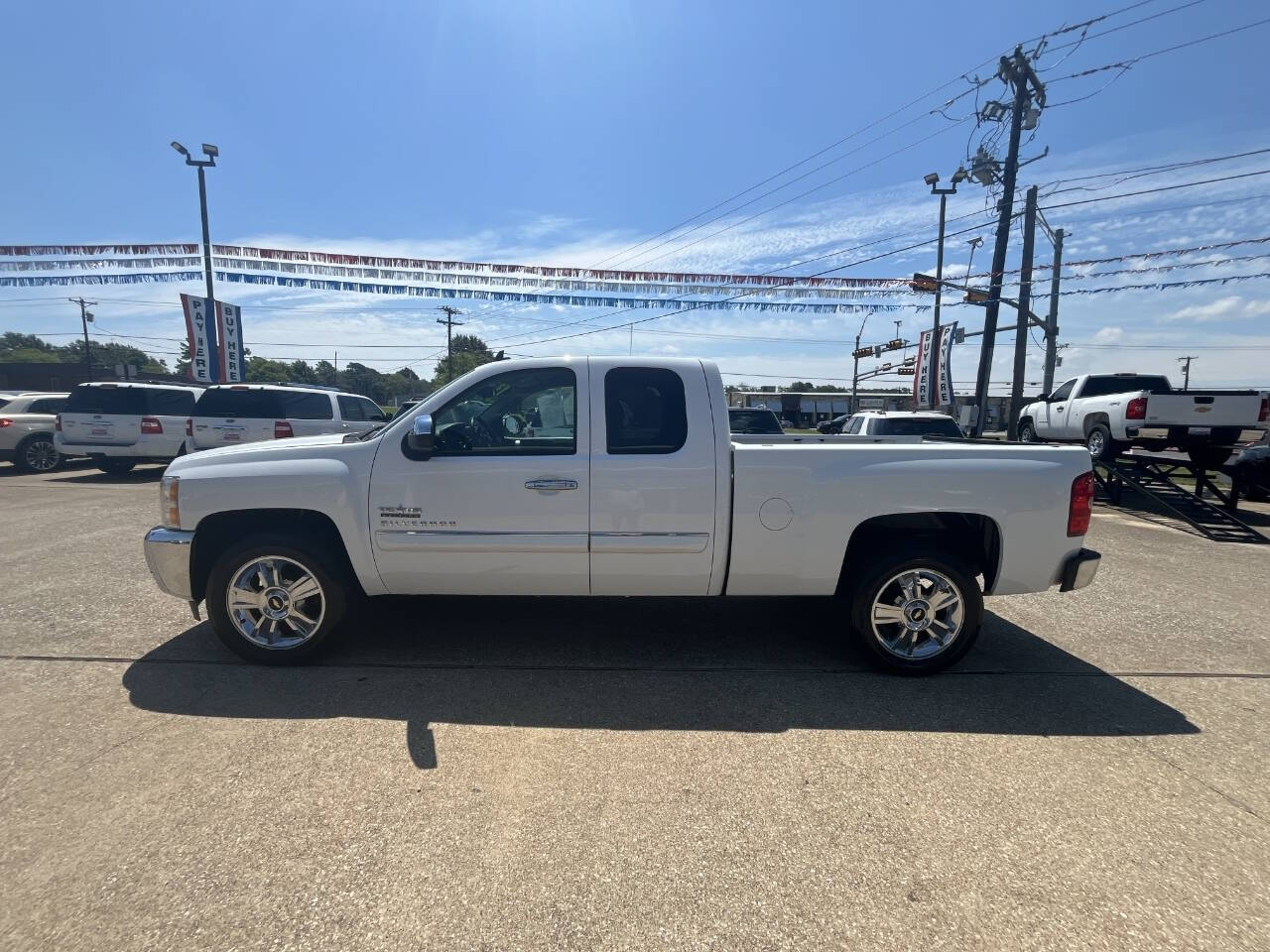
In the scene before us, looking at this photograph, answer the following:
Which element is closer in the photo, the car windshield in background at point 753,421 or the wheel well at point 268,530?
the wheel well at point 268,530

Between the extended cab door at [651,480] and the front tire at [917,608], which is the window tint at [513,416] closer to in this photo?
the extended cab door at [651,480]

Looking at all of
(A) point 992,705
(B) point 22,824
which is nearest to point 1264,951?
(A) point 992,705

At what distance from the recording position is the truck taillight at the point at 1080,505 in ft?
12.2

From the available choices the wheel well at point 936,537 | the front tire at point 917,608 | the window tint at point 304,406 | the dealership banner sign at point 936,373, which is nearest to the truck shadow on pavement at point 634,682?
the front tire at point 917,608

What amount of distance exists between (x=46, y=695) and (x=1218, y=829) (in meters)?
5.63

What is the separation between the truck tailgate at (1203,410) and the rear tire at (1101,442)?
960mm

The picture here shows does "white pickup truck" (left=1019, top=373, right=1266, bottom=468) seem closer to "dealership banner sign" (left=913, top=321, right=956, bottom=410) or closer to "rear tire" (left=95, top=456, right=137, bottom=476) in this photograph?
"dealership banner sign" (left=913, top=321, right=956, bottom=410)

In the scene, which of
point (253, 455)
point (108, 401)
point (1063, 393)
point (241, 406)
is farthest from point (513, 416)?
point (1063, 393)

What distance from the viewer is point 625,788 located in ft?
8.86

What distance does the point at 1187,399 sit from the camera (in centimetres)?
981

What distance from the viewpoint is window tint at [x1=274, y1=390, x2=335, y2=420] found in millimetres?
11383

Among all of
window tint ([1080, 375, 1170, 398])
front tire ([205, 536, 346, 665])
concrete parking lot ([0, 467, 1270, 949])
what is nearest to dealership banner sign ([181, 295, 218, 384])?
concrete parking lot ([0, 467, 1270, 949])

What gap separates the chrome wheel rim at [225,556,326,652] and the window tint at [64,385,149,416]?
11.4 meters

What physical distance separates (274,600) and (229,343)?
20229 mm
